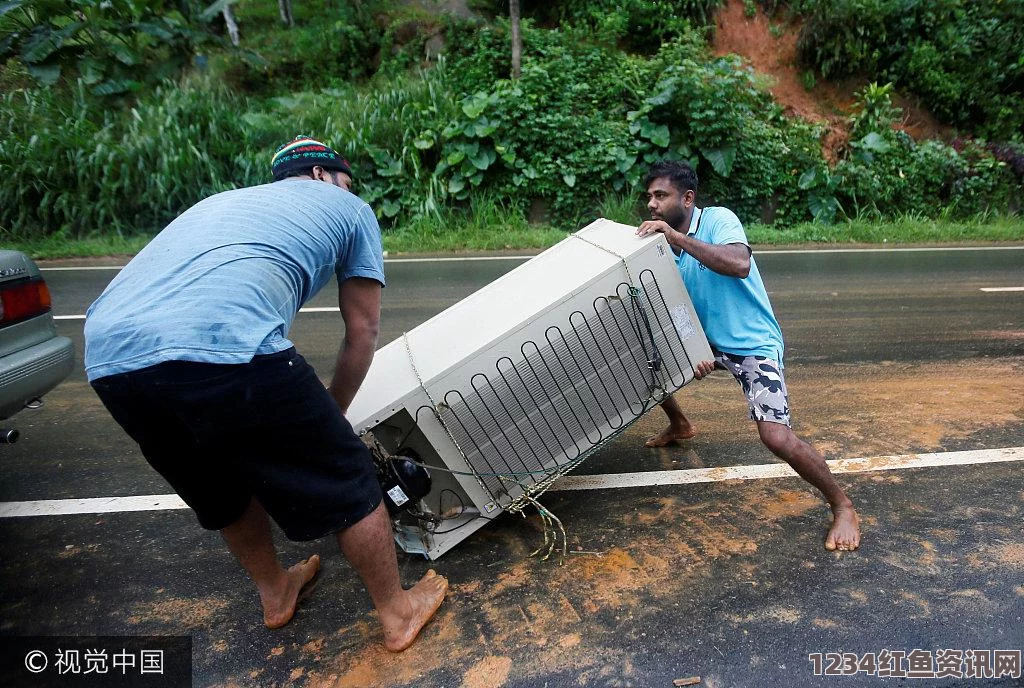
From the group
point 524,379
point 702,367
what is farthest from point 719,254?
point 524,379

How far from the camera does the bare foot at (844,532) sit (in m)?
2.81

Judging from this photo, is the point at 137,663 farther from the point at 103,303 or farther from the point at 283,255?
the point at 283,255

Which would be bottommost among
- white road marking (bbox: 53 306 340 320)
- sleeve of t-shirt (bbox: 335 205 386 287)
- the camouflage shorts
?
the camouflage shorts

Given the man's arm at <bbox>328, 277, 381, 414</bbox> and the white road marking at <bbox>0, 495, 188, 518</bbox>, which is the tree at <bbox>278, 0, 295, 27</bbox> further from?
the man's arm at <bbox>328, 277, 381, 414</bbox>

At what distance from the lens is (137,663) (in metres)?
2.40

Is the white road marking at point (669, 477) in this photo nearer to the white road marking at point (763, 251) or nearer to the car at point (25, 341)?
the car at point (25, 341)

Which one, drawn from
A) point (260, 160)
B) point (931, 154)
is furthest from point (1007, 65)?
point (260, 160)

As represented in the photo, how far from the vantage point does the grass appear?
10258 millimetres

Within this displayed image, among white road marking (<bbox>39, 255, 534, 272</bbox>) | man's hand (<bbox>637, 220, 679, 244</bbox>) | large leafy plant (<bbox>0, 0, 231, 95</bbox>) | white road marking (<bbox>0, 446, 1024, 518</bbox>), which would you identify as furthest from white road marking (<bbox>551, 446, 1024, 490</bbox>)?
large leafy plant (<bbox>0, 0, 231, 95</bbox>)

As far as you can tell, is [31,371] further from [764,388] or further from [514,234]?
[514,234]

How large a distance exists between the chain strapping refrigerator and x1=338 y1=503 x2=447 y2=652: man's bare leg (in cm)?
29

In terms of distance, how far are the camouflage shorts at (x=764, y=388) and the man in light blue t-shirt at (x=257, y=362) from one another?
152 cm

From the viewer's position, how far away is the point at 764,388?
287cm

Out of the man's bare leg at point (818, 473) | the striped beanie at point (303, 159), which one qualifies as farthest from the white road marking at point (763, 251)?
the striped beanie at point (303, 159)
